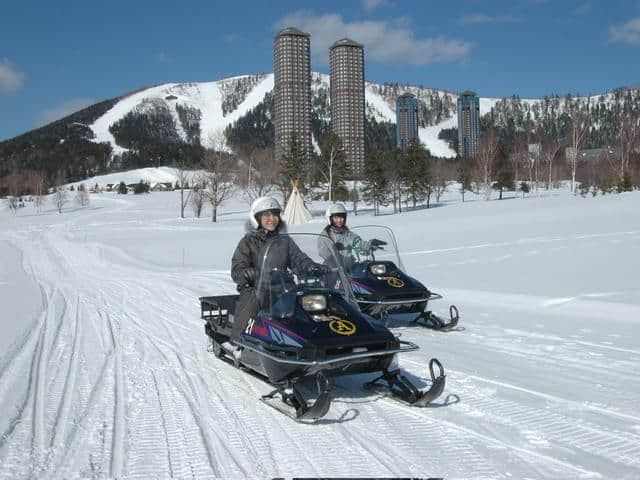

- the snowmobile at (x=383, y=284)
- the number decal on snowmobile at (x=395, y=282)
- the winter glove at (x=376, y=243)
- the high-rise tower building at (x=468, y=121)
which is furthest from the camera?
the high-rise tower building at (x=468, y=121)

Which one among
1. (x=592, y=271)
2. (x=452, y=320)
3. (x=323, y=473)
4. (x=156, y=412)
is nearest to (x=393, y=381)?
(x=323, y=473)

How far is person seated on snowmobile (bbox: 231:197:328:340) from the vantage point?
6.16 metres

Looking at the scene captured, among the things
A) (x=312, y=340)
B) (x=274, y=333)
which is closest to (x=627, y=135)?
(x=274, y=333)

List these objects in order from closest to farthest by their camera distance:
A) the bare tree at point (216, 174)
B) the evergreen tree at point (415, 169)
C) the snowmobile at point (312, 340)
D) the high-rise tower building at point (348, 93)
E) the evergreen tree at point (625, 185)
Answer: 1. the snowmobile at point (312, 340)
2. the evergreen tree at point (625, 185)
3. the bare tree at point (216, 174)
4. the evergreen tree at point (415, 169)
5. the high-rise tower building at point (348, 93)

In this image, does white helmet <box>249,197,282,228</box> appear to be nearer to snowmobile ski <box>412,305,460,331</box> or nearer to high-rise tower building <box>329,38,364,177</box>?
snowmobile ski <box>412,305,460,331</box>

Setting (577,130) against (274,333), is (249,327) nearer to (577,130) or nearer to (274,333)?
(274,333)

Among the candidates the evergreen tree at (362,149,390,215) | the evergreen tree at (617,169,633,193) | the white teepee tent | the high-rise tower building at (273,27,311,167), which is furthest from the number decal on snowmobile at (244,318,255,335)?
the high-rise tower building at (273,27,311,167)

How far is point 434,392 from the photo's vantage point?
514 centimetres

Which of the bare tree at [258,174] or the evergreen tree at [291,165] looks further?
the bare tree at [258,174]

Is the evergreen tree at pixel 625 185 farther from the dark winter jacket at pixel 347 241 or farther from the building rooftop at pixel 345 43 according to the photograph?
the building rooftop at pixel 345 43

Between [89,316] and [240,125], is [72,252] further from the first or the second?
[240,125]

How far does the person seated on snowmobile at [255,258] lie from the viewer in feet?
20.2

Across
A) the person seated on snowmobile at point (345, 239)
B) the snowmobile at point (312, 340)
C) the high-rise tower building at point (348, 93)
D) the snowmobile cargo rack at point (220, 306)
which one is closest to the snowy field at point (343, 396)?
the snowmobile at point (312, 340)

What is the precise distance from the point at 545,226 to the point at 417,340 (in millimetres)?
17315
